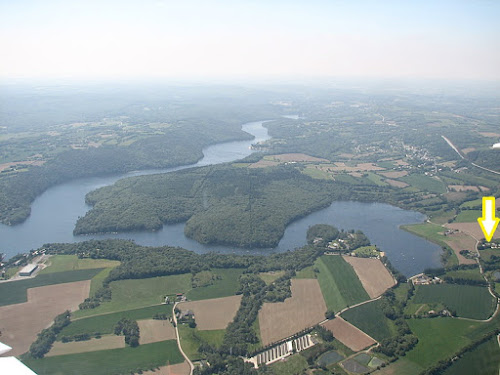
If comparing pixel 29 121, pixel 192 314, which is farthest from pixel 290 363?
pixel 29 121

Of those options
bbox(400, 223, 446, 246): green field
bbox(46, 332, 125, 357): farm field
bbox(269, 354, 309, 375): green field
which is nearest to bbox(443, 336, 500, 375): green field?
bbox(269, 354, 309, 375): green field

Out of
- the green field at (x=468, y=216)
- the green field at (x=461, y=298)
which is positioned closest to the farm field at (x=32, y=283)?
the green field at (x=461, y=298)

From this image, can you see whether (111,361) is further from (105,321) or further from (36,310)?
(36,310)

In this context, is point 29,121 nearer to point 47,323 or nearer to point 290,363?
point 47,323

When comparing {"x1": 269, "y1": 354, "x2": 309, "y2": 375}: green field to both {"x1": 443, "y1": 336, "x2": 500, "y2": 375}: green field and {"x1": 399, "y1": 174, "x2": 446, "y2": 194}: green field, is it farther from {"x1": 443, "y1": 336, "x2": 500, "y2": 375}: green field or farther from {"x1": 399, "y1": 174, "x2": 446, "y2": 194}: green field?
{"x1": 399, "y1": 174, "x2": 446, "y2": 194}: green field

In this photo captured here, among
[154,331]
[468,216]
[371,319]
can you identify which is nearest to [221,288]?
[154,331]
